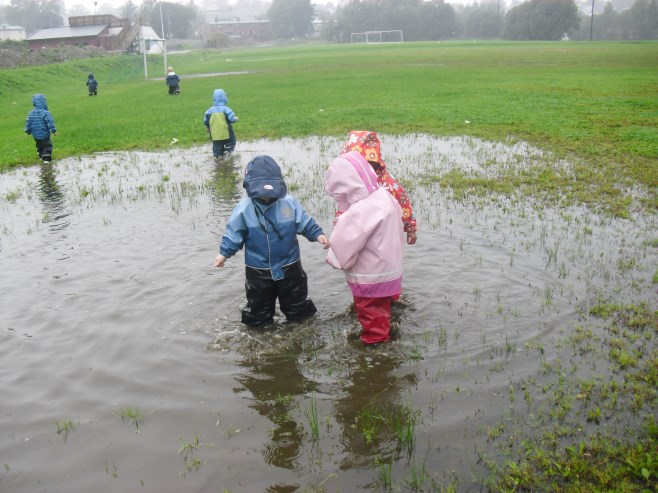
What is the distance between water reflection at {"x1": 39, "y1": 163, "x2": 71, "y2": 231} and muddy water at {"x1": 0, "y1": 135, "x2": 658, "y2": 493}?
0.34 ft

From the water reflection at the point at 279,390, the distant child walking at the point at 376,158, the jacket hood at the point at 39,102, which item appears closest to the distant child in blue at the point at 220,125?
the jacket hood at the point at 39,102

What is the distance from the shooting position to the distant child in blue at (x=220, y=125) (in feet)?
48.3

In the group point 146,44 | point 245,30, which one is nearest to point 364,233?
point 146,44

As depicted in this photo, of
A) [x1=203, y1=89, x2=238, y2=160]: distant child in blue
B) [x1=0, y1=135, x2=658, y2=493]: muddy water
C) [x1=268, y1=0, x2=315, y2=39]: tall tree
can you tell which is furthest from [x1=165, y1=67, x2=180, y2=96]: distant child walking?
[x1=268, y1=0, x2=315, y2=39]: tall tree

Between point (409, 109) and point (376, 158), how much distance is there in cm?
1594

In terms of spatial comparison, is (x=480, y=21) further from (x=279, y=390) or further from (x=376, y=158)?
(x=279, y=390)

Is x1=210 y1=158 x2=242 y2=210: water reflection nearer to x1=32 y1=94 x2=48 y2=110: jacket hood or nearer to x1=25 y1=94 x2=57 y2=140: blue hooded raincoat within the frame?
x1=25 y1=94 x2=57 y2=140: blue hooded raincoat

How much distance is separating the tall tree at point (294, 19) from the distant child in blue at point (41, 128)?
456 feet

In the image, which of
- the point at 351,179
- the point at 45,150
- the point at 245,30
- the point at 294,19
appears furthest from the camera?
the point at 245,30

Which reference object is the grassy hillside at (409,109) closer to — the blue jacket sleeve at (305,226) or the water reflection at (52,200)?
the water reflection at (52,200)

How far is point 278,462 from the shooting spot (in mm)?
4402

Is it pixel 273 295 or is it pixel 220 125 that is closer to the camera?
pixel 273 295

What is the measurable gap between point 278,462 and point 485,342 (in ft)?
8.29

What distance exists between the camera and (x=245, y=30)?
Answer: 552ft
